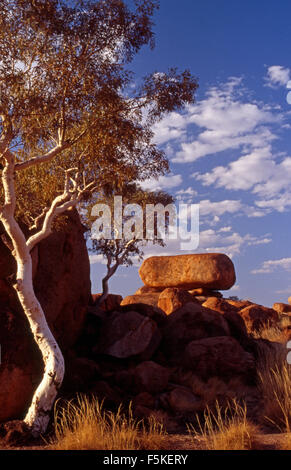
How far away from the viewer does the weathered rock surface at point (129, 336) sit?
537 inches

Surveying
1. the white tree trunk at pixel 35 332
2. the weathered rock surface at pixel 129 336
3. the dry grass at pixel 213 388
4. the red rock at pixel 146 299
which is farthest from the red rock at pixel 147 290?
the white tree trunk at pixel 35 332

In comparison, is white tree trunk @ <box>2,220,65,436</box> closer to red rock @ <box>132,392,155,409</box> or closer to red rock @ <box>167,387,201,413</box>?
red rock @ <box>132,392,155,409</box>

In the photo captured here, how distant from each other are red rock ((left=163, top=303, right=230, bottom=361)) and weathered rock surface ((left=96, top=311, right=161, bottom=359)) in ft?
1.89

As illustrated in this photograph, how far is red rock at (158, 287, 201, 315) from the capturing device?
18.4m

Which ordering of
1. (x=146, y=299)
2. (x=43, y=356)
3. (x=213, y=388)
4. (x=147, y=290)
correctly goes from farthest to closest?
(x=147, y=290) → (x=146, y=299) → (x=213, y=388) → (x=43, y=356)

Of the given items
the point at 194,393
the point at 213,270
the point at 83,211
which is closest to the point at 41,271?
the point at 194,393

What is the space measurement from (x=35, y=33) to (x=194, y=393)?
960 centimetres

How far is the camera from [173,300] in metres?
18.5

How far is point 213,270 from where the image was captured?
96.0ft

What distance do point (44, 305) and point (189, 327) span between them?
5.36m

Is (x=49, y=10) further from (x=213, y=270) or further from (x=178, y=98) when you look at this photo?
(x=213, y=270)

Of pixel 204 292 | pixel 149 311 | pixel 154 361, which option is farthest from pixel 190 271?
pixel 154 361

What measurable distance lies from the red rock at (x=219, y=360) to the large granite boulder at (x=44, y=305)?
11.5 ft

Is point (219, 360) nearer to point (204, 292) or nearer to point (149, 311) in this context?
point (149, 311)
